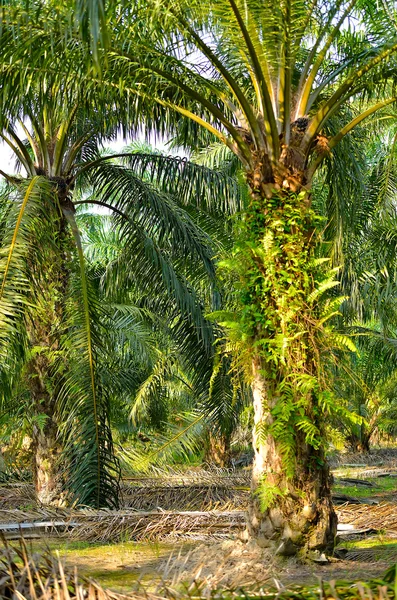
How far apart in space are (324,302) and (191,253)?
4568 mm

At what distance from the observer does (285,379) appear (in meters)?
6.87

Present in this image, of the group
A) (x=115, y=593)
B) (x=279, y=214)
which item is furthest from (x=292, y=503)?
(x=115, y=593)

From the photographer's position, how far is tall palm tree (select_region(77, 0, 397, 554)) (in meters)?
6.72

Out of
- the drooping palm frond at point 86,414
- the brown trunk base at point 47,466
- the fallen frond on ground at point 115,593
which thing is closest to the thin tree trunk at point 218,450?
the brown trunk base at point 47,466

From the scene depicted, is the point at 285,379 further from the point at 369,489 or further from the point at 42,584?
the point at 369,489

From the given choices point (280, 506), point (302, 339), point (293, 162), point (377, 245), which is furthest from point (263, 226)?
point (377, 245)

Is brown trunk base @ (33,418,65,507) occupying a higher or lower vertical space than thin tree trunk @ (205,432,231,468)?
higher

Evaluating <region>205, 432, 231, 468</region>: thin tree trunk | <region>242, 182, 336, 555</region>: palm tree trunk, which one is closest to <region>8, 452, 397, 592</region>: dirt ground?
<region>242, 182, 336, 555</region>: palm tree trunk

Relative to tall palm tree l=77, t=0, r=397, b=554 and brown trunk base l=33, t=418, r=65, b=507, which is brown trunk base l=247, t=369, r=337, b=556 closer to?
tall palm tree l=77, t=0, r=397, b=554

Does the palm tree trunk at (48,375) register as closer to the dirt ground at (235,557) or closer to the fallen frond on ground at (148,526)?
the fallen frond on ground at (148,526)

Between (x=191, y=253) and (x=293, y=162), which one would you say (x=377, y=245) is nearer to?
(x=191, y=253)

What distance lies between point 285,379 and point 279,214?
146cm

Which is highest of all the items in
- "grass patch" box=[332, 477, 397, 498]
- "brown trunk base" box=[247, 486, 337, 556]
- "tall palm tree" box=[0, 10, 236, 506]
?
"tall palm tree" box=[0, 10, 236, 506]

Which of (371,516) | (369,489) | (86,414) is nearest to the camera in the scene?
(371,516)
